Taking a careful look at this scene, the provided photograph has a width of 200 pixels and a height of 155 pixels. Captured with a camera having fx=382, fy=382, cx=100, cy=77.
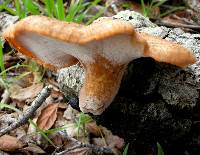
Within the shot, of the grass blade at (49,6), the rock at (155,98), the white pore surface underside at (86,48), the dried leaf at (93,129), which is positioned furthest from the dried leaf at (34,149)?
the grass blade at (49,6)

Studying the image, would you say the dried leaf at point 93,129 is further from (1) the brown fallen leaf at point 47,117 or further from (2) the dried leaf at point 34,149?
(2) the dried leaf at point 34,149

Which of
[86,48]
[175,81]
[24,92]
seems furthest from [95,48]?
[24,92]

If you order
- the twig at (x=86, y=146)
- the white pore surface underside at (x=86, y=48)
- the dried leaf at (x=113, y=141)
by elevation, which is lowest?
the dried leaf at (x=113, y=141)

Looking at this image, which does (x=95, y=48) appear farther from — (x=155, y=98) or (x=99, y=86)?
(x=155, y=98)

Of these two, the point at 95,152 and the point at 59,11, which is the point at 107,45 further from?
the point at 59,11

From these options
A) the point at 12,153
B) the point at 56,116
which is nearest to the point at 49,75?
the point at 56,116

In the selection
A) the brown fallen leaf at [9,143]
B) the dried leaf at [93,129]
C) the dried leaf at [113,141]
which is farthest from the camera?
the dried leaf at [93,129]

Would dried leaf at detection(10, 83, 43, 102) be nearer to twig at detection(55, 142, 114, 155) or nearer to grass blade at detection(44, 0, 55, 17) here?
grass blade at detection(44, 0, 55, 17)
